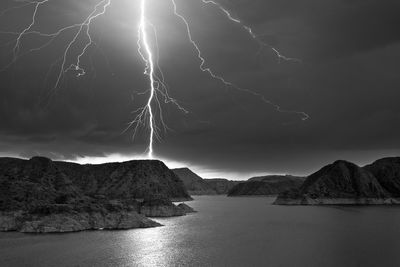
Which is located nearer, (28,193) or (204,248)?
(204,248)

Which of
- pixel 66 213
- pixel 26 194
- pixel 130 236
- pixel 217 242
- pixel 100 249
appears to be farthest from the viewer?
pixel 26 194

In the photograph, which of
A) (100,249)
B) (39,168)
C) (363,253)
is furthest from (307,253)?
(39,168)

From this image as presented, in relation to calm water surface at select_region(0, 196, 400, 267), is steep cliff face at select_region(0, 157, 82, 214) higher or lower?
higher

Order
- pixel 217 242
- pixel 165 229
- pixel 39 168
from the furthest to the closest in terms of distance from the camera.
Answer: pixel 39 168, pixel 165 229, pixel 217 242

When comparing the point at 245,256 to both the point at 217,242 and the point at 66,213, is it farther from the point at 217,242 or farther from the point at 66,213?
the point at 66,213

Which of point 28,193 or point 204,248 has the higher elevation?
point 28,193

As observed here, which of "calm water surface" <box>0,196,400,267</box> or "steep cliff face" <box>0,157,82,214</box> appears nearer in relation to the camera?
"calm water surface" <box>0,196,400,267</box>

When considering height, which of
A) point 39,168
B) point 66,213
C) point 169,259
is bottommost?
point 169,259

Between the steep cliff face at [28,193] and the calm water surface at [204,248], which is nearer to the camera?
the calm water surface at [204,248]

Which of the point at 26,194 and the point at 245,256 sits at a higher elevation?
the point at 26,194

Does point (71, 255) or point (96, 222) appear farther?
point (96, 222)

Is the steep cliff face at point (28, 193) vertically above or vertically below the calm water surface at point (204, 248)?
above
